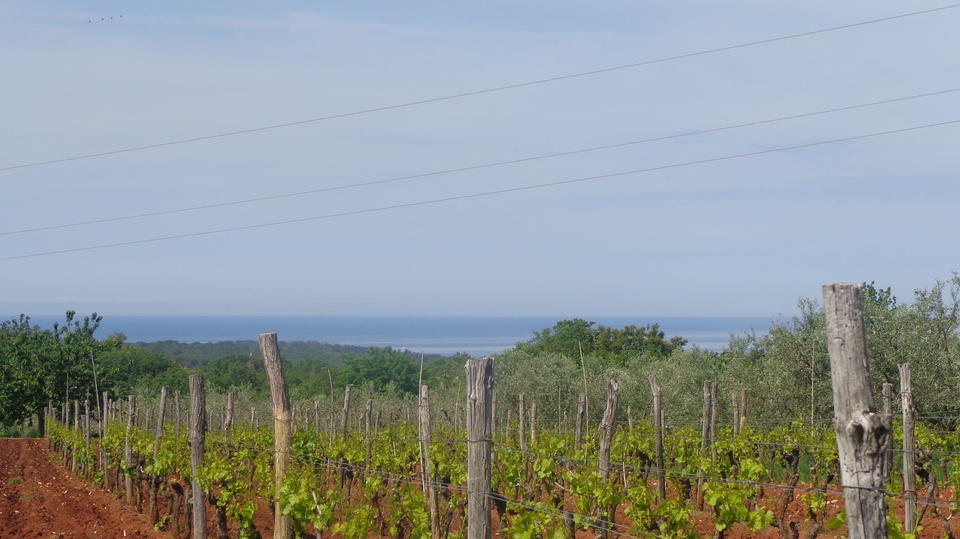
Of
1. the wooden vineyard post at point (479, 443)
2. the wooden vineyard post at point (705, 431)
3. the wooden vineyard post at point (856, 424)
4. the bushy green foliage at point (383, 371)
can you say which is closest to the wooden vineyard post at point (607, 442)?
A: the wooden vineyard post at point (705, 431)

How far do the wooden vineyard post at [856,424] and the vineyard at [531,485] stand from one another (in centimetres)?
323

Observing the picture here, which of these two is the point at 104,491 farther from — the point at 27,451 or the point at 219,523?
the point at 27,451


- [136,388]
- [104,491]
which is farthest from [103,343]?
[104,491]

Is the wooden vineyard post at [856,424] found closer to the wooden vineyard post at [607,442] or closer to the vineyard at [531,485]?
the vineyard at [531,485]

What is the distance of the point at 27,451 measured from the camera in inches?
938

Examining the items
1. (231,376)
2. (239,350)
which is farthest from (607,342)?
(239,350)

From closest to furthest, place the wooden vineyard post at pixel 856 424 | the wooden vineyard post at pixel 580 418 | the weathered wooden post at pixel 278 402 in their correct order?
the wooden vineyard post at pixel 856 424
the weathered wooden post at pixel 278 402
the wooden vineyard post at pixel 580 418

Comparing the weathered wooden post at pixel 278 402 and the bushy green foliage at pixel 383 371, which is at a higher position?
the weathered wooden post at pixel 278 402

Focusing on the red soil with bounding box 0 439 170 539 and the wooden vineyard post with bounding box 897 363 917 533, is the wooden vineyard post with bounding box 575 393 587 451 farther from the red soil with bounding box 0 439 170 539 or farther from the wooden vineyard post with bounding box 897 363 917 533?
the red soil with bounding box 0 439 170 539

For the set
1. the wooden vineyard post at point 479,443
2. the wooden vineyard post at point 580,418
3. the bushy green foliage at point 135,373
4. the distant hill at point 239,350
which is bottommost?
the distant hill at point 239,350

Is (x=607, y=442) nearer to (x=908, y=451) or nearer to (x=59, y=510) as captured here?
(x=908, y=451)

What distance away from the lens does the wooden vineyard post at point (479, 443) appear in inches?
197

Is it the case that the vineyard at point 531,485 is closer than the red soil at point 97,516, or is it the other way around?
the vineyard at point 531,485

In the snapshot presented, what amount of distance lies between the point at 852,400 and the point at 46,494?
589 inches
